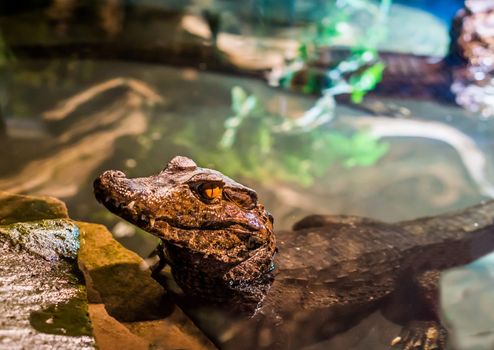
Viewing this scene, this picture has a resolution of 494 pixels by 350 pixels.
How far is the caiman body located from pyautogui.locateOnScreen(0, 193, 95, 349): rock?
0.37 metres

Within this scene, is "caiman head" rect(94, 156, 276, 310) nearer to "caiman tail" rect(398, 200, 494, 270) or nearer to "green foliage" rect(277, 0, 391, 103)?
"caiman tail" rect(398, 200, 494, 270)

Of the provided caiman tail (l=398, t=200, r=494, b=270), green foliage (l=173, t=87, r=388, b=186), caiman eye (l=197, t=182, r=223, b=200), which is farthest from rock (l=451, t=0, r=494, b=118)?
caiman eye (l=197, t=182, r=223, b=200)

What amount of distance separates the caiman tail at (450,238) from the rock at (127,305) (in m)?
1.99

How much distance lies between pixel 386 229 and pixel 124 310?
227 cm

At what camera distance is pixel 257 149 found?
551 centimetres

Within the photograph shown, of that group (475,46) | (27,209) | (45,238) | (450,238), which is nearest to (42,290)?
(45,238)

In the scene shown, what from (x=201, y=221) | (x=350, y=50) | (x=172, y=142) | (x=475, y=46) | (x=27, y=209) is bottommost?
(x=172, y=142)

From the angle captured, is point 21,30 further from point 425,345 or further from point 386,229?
point 425,345

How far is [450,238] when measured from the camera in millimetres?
4090

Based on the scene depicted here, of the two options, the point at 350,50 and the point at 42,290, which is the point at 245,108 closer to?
the point at 350,50

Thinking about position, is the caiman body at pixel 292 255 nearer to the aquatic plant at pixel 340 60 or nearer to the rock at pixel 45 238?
the rock at pixel 45 238

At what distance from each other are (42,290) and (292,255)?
5.87 feet

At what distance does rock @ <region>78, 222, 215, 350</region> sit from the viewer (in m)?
2.50

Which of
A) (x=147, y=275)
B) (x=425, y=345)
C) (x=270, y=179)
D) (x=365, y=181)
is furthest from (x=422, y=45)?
(x=147, y=275)
